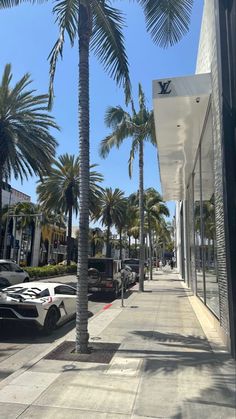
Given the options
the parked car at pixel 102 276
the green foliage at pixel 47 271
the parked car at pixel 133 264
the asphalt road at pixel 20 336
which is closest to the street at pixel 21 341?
the asphalt road at pixel 20 336

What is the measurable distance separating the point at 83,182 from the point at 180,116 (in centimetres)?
478

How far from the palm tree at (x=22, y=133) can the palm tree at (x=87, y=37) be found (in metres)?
12.8

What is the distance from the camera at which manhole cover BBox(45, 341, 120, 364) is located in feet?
24.1

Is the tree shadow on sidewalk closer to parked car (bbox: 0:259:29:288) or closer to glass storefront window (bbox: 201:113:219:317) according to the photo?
glass storefront window (bbox: 201:113:219:317)

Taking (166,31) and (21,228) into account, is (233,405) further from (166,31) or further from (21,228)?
(21,228)

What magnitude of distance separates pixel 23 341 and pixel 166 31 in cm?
781

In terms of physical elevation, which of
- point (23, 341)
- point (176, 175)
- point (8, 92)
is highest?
point (8, 92)

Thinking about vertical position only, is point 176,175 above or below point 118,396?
above

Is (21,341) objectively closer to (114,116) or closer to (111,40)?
(111,40)

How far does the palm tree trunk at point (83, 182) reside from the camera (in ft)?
26.5

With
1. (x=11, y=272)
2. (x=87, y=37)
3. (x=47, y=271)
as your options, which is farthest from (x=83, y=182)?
(x=47, y=271)

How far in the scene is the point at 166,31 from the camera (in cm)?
880

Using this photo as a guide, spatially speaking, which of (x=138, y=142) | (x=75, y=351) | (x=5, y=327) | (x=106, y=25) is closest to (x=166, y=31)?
(x=106, y=25)

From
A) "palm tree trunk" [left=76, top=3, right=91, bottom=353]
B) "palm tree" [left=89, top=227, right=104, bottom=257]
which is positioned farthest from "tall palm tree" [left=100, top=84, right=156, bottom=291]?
"palm tree" [left=89, top=227, right=104, bottom=257]
